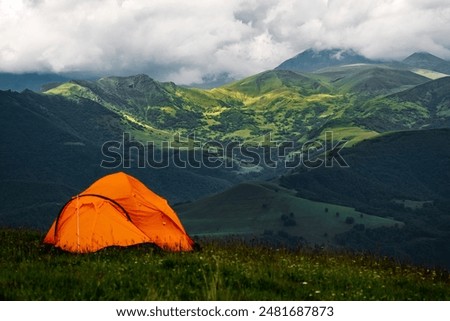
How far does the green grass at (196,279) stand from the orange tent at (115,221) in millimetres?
1511

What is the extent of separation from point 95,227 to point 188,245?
325 centimetres

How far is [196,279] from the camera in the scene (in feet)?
39.5

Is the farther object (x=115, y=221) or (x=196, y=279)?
(x=115, y=221)

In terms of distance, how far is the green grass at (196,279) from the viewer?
1048cm

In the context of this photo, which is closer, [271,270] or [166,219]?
[271,270]

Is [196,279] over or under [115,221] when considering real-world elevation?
under

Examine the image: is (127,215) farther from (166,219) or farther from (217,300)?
(217,300)

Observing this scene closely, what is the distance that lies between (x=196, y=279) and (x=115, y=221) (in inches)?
318

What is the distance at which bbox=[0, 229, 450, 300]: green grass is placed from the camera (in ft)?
34.4

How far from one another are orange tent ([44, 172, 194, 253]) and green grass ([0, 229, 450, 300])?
1511 mm

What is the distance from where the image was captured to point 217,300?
9.55 m

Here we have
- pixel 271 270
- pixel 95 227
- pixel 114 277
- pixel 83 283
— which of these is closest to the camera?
pixel 83 283
